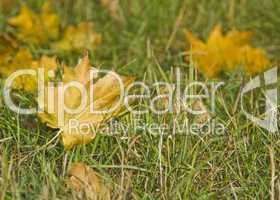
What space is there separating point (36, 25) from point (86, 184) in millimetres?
1056

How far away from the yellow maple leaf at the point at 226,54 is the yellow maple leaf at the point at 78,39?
1.14 feet

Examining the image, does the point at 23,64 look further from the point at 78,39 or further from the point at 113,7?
the point at 113,7

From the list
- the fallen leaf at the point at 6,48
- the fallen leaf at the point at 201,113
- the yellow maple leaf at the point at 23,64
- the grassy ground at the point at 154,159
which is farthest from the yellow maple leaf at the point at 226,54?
the fallen leaf at the point at 6,48

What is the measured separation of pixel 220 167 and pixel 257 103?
361 mm

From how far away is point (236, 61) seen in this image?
214cm

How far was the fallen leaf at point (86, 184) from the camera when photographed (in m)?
1.38

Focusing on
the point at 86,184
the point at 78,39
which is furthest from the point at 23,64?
the point at 86,184

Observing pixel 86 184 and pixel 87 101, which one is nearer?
pixel 86 184

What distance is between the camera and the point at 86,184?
4.59 feet

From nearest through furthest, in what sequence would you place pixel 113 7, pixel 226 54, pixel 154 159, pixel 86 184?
pixel 86 184 < pixel 154 159 < pixel 226 54 < pixel 113 7

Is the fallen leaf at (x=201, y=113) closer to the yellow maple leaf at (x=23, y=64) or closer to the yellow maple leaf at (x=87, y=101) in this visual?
the yellow maple leaf at (x=87, y=101)

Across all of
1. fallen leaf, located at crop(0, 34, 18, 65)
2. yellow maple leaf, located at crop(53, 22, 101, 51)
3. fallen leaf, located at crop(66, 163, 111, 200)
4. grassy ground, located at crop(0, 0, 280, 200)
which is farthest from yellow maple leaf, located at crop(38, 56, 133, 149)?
yellow maple leaf, located at crop(53, 22, 101, 51)

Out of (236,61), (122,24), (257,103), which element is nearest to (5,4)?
(122,24)

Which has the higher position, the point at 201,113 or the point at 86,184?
the point at 201,113
